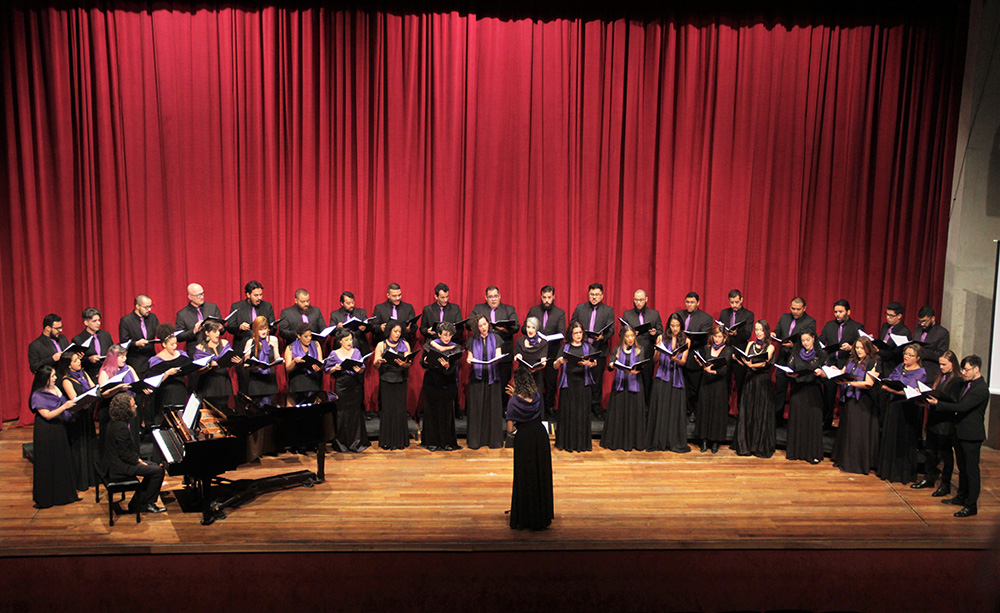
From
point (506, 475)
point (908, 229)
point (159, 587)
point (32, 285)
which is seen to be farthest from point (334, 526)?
point (908, 229)

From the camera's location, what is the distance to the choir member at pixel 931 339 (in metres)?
7.39

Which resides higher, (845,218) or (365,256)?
(845,218)

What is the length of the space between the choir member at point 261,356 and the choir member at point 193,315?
1.99 ft

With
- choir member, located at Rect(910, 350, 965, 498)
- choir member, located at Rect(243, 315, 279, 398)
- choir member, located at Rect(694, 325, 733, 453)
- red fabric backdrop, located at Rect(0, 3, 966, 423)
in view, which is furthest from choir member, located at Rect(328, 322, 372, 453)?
choir member, located at Rect(910, 350, 965, 498)

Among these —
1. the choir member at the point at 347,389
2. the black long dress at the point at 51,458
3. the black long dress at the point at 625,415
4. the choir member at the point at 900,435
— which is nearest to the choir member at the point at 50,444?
the black long dress at the point at 51,458

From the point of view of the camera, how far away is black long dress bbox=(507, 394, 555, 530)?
5.37 metres

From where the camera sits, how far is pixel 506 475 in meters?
6.75

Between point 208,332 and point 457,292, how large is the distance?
3.02 m

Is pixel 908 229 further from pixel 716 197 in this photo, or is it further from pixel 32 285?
pixel 32 285

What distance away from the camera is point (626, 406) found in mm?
7465

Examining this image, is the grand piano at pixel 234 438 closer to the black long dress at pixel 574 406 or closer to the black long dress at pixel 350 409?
the black long dress at pixel 350 409

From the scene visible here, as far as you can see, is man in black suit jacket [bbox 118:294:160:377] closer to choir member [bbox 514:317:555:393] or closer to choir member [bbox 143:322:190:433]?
choir member [bbox 143:322:190:433]

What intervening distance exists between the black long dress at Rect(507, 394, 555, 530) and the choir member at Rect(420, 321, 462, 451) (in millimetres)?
1930

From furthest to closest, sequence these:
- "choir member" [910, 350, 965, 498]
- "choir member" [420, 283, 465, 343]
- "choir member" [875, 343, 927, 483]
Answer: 1. "choir member" [420, 283, 465, 343]
2. "choir member" [875, 343, 927, 483]
3. "choir member" [910, 350, 965, 498]
